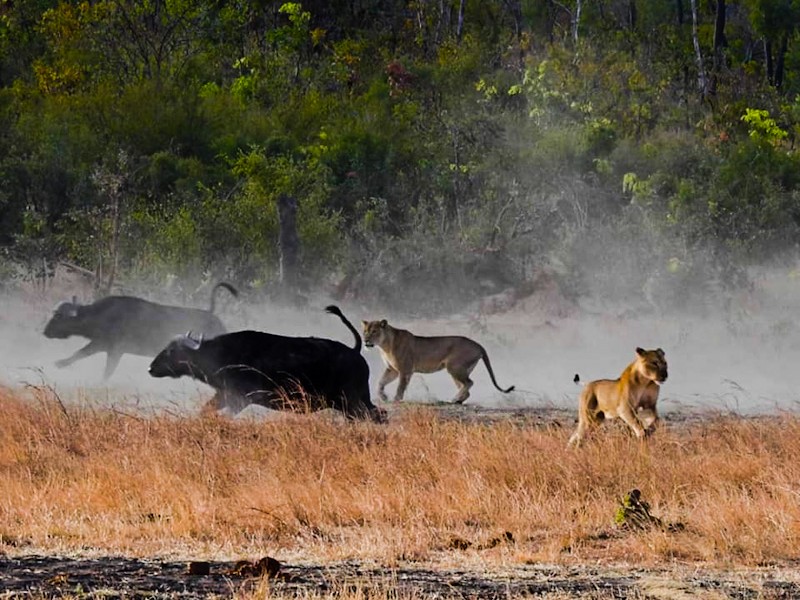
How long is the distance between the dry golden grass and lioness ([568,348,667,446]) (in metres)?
0.18

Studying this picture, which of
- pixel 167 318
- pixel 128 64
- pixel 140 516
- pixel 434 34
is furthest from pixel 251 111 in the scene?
pixel 140 516

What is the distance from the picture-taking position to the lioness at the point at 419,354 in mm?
17250

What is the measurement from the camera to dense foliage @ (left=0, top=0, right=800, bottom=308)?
25.3 metres

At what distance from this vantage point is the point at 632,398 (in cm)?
1250

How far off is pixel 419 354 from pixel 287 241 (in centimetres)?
650

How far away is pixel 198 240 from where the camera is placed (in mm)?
24656

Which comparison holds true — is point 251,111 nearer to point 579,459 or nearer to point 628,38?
point 628,38

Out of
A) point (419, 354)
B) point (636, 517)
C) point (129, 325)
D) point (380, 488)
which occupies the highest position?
point (129, 325)

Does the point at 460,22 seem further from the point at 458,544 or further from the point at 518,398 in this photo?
the point at 458,544

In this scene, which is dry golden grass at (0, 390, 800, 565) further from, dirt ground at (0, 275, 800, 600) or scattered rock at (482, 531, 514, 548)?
dirt ground at (0, 275, 800, 600)

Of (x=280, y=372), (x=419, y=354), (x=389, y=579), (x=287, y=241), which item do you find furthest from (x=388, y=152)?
(x=389, y=579)

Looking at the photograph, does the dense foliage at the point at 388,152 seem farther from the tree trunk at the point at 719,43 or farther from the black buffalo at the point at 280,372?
the black buffalo at the point at 280,372

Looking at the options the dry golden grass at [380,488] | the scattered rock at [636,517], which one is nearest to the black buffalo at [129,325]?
the dry golden grass at [380,488]

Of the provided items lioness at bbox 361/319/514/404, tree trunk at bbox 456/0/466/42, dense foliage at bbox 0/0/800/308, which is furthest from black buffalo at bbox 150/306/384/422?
tree trunk at bbox 456/0/466/42
